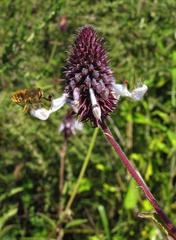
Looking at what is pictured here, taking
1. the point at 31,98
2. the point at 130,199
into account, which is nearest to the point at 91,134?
the point at 130,199

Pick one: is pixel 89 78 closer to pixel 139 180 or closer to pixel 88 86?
pixel 88 86

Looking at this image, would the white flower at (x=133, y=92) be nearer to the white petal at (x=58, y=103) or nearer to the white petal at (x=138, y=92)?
the white petal at (x=138, y=92)

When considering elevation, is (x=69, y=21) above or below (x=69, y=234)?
above

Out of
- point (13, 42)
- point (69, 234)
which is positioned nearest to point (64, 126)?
point (13, 42)

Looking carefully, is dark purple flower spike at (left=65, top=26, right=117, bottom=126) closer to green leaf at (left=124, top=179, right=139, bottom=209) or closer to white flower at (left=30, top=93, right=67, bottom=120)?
white flower at (left=30, top=93, right=67, bottom=120)

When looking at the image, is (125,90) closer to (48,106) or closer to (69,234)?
(48,106)

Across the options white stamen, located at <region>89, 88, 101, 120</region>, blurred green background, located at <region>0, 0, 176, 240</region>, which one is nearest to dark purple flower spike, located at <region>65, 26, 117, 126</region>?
white stamen, located at <region>89, 88, 101, 120</region>
